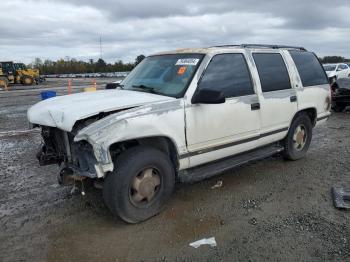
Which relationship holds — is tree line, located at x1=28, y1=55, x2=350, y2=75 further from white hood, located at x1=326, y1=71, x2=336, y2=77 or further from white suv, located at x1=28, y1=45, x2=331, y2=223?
white suv, located at x1=28, y1=45, x2=331, y2=223

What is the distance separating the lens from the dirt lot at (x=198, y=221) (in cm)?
357

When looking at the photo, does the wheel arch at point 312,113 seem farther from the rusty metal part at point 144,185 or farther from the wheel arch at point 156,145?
the rusty metal part at point 144,185

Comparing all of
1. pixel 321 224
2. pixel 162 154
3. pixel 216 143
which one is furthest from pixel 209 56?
pixel 321 224

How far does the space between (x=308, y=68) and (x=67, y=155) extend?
4.33 metres

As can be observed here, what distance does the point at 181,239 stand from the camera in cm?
382

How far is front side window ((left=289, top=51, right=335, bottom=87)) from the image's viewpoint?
20.7 feet

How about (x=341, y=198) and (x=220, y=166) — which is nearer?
(x=341, y=198)

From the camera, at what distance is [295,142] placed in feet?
21.0

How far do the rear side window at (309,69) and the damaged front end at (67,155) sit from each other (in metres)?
3.91

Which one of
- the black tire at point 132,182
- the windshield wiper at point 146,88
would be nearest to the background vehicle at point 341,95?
the windshield wiper at point 146,88

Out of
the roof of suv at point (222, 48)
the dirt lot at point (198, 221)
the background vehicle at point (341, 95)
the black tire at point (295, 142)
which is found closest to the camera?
the dirt lot at point (198, 221)

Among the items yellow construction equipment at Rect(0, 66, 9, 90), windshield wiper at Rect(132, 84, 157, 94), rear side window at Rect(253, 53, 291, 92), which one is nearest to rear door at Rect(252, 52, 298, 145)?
rear side window at Rect(253, 53, 291, 92)

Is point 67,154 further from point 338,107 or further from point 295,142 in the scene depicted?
point 338,107

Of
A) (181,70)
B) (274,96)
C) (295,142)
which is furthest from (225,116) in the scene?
(295,142)
